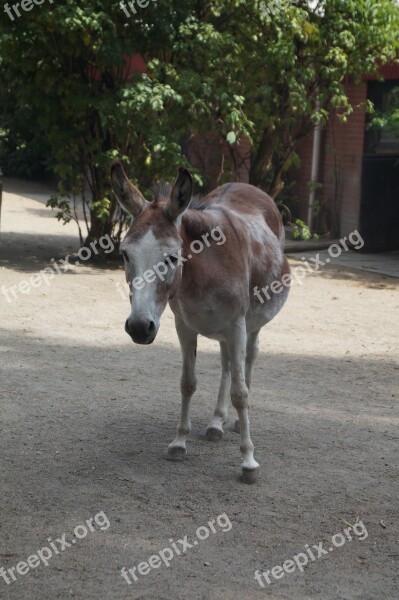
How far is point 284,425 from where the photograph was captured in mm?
6500

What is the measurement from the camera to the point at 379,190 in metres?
15.5

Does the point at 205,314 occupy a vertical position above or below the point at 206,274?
below

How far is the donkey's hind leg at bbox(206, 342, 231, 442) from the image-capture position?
20.1 ft

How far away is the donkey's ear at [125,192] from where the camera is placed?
15.6 ft

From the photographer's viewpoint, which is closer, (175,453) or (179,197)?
(179,197)

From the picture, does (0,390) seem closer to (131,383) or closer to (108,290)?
(131,383)

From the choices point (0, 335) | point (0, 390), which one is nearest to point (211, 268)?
point (0, 390)

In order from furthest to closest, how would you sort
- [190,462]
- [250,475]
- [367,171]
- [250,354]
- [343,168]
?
[343,168], [367,171], [250,354], [190,462], [250,475]

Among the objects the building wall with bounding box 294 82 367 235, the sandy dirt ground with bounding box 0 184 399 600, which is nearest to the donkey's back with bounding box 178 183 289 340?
the sandy dirt ground with bounding box 0 184 399 600

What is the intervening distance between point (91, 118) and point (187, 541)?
8.98 m

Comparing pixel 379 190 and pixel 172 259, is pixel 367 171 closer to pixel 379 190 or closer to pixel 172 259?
pixel 379 190

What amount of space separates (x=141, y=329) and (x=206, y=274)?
2.75 ft

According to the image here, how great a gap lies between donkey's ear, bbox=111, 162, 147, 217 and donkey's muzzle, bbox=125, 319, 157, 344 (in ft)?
2.32

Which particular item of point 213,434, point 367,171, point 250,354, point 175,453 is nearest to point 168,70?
point 367,171
